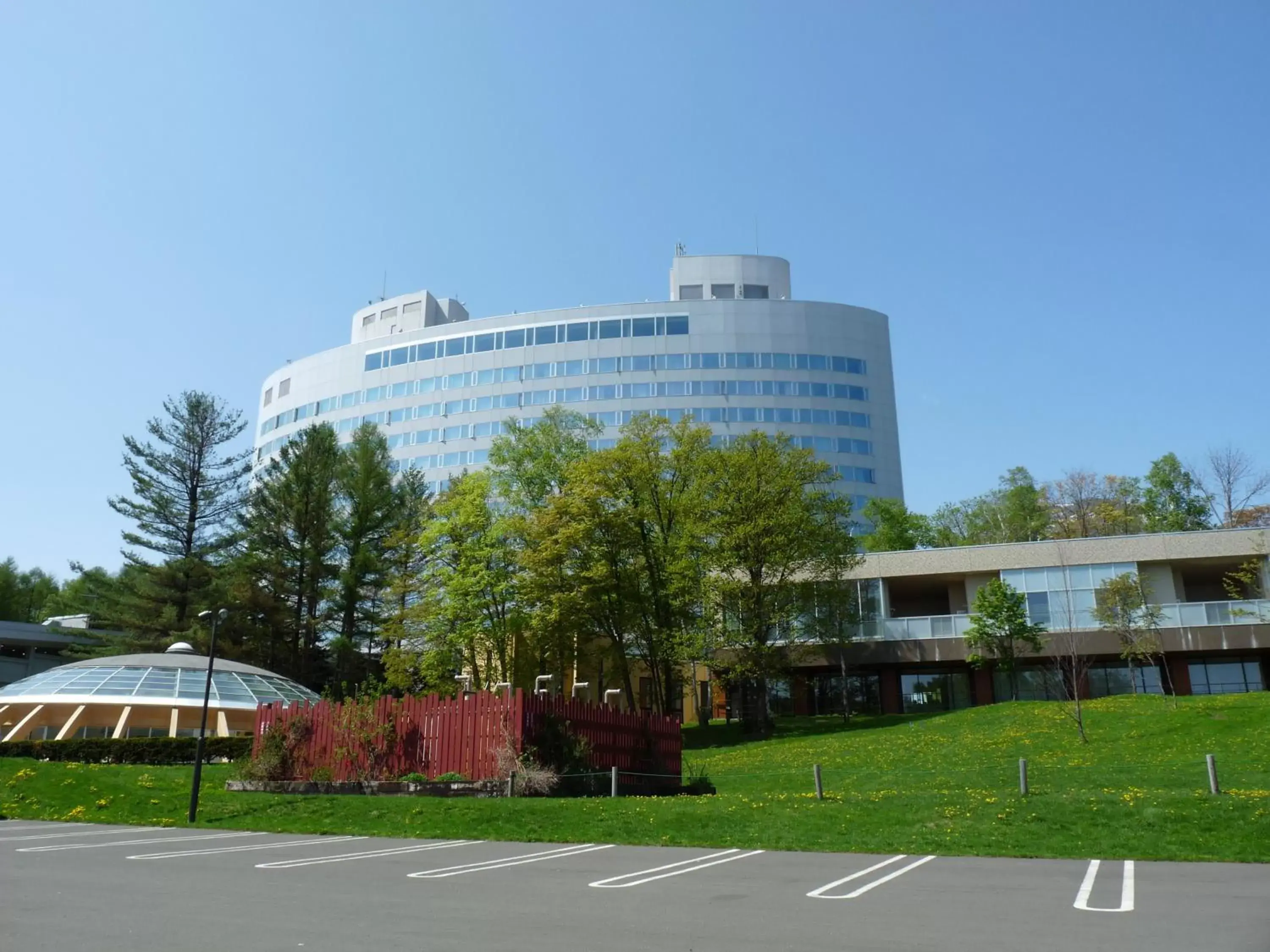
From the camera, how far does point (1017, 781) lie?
2236cm

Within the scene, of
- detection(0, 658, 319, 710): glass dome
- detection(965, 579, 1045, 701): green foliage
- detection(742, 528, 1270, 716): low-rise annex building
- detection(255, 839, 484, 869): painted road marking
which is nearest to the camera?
detection(255, 839, 484, 869): painted road marking

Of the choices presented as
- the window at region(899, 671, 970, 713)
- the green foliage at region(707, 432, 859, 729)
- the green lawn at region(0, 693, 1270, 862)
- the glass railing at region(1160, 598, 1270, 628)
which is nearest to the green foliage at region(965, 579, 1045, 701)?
the window at region(899, 671, 970, 713)

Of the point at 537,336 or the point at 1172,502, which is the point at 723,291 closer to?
the point at 537,336

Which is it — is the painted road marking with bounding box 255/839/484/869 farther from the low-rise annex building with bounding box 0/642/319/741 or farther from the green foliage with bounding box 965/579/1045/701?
the green foliage with bounding box 965/579/1045/701

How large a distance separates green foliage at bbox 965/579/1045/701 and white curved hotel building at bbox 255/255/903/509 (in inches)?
1240

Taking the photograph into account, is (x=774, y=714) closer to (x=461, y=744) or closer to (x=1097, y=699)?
(x=1097, y=699)

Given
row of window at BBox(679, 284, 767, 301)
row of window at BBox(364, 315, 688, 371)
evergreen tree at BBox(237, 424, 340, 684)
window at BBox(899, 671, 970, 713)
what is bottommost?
window at BBox(899, 671, 970, 713)

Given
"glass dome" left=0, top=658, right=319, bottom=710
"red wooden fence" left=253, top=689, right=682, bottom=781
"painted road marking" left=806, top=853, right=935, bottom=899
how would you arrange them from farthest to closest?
"glass dome" left=0, top=658, right=319, bottom=710
"red wooden fence" left=253, top=689, right=682, bottom=781
"painted road marking" left=806, top=853, right=935, bottom=899

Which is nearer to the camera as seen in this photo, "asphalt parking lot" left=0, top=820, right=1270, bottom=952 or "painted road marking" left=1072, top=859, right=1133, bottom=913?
"asphalt parking lot" left=0, top=820, right=1270, bottom=952

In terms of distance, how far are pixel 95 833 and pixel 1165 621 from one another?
38.9 m

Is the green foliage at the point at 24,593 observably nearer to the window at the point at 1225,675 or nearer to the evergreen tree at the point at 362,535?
the evergreen tree at the point at 362,535

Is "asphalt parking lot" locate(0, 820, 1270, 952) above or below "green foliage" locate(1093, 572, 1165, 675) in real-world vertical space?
below

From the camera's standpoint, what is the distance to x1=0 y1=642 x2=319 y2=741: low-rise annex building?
108 feet

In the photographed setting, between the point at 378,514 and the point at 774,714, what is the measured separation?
2290 cm
